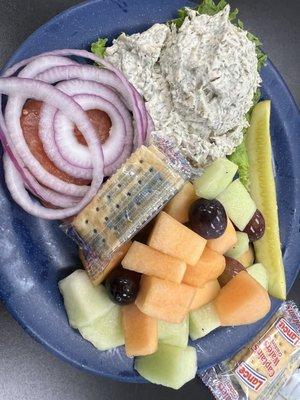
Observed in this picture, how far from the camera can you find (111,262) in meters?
1.90

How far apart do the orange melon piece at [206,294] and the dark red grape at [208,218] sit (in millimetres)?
200

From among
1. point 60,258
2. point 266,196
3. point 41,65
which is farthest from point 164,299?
point 41,65

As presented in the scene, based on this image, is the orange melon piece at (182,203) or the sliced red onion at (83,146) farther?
the orange melon piece at (182,203)

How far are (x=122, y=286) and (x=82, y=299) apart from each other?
0.14 meters

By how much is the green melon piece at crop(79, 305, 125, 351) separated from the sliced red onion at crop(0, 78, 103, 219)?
0.36m

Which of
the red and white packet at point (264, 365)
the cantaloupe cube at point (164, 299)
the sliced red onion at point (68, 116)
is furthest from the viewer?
the red and white packet at point (264, 365)

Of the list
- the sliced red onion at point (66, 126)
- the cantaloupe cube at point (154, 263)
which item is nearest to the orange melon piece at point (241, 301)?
the cantaloupe cube at point (154, 263)

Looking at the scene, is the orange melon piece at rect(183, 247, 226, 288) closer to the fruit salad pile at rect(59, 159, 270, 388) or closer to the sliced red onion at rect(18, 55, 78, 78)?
the fruit salad pile at rect(59, 159, 270, 388)

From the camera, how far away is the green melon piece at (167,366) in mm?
1954

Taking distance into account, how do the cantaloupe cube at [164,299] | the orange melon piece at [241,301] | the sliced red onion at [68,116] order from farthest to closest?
the orange melon piece at [241,301]
the cantaloupe cube at [164,299]
the sliced red onion at [68,116]

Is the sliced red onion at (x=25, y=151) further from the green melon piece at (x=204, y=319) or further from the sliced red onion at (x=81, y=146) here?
the green melon piece at (x=204, y=319)

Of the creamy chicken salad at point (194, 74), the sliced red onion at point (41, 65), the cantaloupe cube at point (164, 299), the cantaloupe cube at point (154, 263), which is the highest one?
the creamy chicken salad at point (194, 74)

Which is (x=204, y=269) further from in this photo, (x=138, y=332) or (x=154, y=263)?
(x=138, y=332)

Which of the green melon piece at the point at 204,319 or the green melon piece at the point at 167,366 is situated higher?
the green melon piece at the point at 204,319
